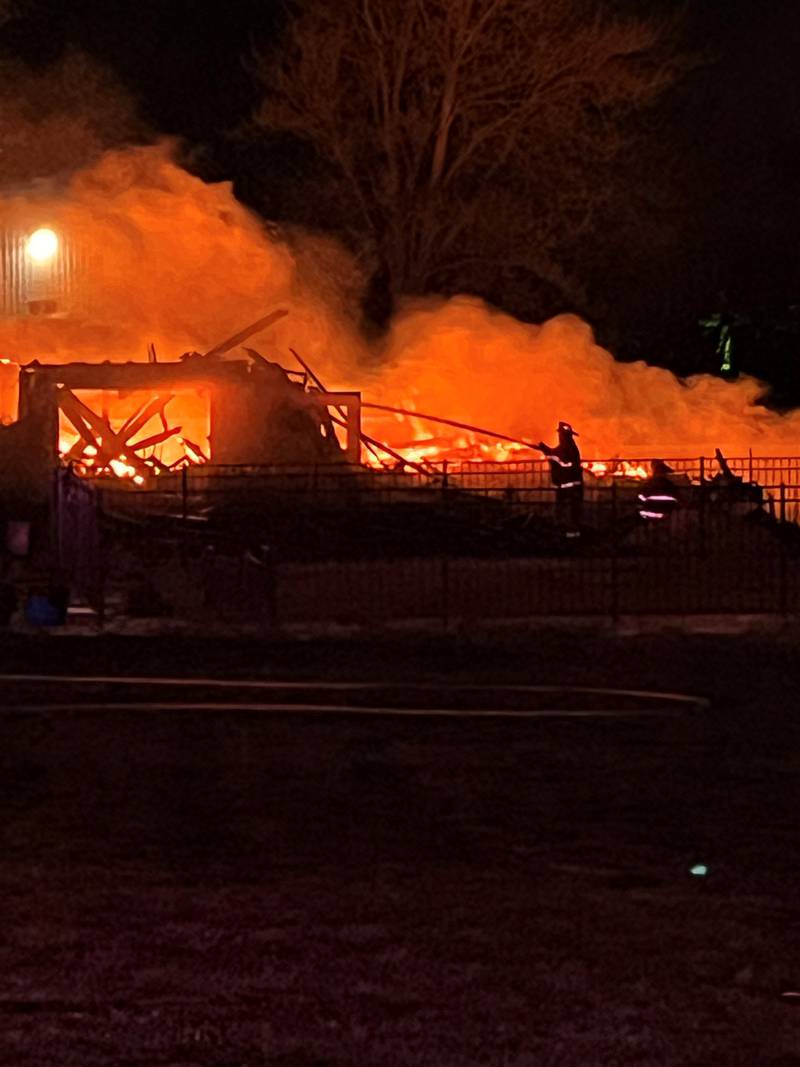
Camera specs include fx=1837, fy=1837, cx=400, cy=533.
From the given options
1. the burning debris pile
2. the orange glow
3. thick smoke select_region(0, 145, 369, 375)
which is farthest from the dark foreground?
thick smoke select_region(0, 145, 369, 375)

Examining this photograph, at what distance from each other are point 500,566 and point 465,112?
948 inches

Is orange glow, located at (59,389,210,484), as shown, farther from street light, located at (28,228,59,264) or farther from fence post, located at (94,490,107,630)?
fence post, located at (94,490,107,630)

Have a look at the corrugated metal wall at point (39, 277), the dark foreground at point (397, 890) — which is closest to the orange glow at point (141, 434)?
the corrugated metal wall at point (39, 277)

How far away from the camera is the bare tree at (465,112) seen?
151ft

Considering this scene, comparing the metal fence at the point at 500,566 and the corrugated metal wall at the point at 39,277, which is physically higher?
the corrugated metal wall at the point at 39,277

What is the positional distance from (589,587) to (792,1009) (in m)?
18.8

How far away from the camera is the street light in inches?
1672

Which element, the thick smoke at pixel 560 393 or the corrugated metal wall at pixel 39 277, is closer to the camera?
the corrugated metal wall at pixel 39 277

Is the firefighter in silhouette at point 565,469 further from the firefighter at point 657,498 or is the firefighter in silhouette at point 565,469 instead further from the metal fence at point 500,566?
the firefighter at point 657,498

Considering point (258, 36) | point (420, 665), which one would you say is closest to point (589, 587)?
point (420, 665)

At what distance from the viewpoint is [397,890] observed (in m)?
7.43

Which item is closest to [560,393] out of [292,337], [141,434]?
[292,337]

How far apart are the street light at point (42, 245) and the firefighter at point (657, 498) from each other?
17998 millimetres

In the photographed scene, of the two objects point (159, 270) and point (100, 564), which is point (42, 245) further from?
point (100, 564)
